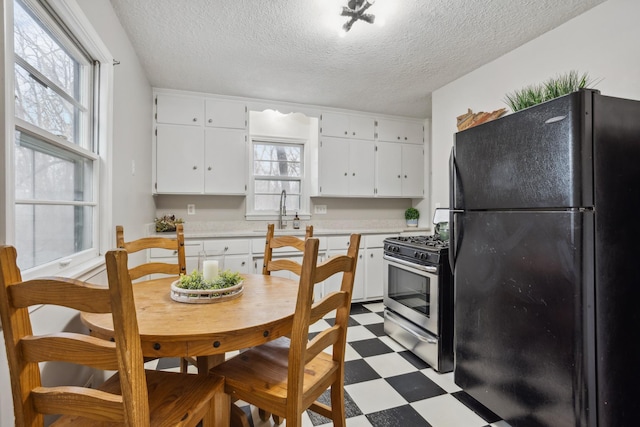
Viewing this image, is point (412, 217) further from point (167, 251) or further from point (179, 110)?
point (179, 110)

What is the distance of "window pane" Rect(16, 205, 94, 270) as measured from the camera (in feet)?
3.75

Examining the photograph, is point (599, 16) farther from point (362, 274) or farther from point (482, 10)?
point (362, 274)

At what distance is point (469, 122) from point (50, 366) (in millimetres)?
3305

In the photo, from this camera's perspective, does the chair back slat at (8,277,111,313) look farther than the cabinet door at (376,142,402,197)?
No

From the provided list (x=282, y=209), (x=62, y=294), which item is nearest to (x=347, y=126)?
(x=282, y=209)

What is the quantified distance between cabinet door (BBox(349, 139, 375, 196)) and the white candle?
2.79 meters

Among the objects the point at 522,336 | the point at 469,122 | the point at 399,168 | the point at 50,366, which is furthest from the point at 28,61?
the point at 399,168

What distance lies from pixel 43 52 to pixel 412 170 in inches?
152

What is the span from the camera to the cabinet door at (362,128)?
3936 millimetres

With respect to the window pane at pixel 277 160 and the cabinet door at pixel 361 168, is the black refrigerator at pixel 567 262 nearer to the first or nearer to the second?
the cabinet door at pixel 361 168

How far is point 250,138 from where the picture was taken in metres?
3.71

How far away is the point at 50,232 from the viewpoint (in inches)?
53.3

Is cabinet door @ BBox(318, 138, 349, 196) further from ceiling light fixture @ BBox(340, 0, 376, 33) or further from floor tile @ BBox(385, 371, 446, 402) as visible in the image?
floor tile @ BBox(385, 371, 446, 402)

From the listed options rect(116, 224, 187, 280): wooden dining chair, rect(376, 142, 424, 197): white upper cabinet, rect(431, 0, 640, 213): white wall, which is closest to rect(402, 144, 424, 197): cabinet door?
rect(376, 142, 424, 197): white upper cabinet
